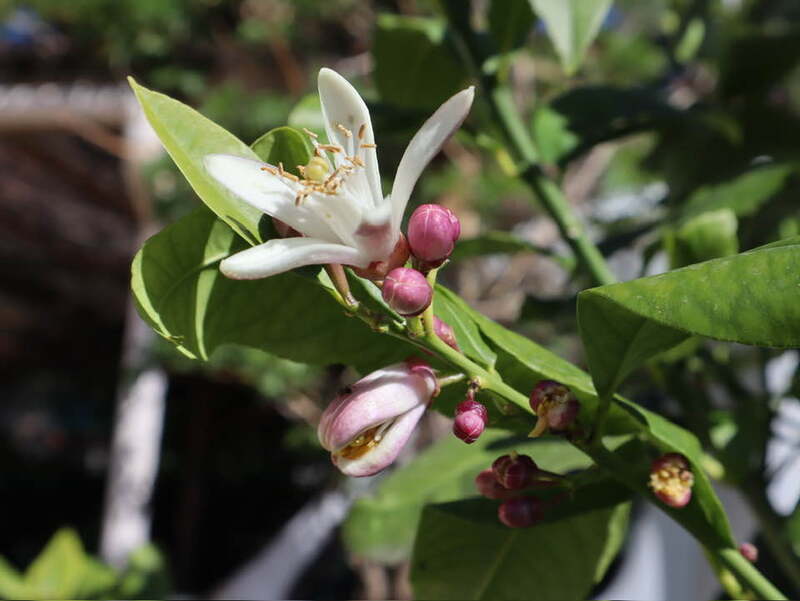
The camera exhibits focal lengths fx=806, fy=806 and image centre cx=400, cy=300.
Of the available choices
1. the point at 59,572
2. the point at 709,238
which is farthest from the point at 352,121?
the point at 59,572

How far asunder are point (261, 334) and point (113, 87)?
2486mm

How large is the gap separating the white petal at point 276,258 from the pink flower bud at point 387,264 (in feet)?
0.07

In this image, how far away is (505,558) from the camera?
1.61 feet

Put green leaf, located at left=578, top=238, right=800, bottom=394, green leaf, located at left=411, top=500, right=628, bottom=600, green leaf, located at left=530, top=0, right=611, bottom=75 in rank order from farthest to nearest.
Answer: green leaf, located at left=530, top=0, right=611, bottom=75
green leaf, located at left=411, top=500, right=628, bottom=600
green leaf, located at left=578, top=238, right=800, bottom=394

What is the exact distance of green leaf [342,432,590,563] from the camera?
2.11 feet

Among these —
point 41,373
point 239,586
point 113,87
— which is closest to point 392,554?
point 239,586

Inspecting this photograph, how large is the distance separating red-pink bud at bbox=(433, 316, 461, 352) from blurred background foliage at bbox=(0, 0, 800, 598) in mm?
251

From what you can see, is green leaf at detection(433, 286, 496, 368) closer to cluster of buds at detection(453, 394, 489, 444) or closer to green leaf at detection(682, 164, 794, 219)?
cluster of buds at detection(453, 394, 489, 444)

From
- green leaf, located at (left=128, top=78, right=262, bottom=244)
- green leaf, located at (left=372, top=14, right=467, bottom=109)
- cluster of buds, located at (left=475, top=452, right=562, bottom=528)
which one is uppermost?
green leaf, located at (left=128, top=78, right=262, bottom=244)

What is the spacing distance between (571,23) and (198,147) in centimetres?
36

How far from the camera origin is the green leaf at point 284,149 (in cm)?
38

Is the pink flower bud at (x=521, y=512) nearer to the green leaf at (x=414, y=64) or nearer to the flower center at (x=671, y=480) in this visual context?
the flower center at (x=671, y=480)

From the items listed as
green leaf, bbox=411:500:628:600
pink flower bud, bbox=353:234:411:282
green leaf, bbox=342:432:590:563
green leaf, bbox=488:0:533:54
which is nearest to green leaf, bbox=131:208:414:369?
pink flower bud, bbox=353:234:411:282

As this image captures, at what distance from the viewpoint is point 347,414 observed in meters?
0.32
